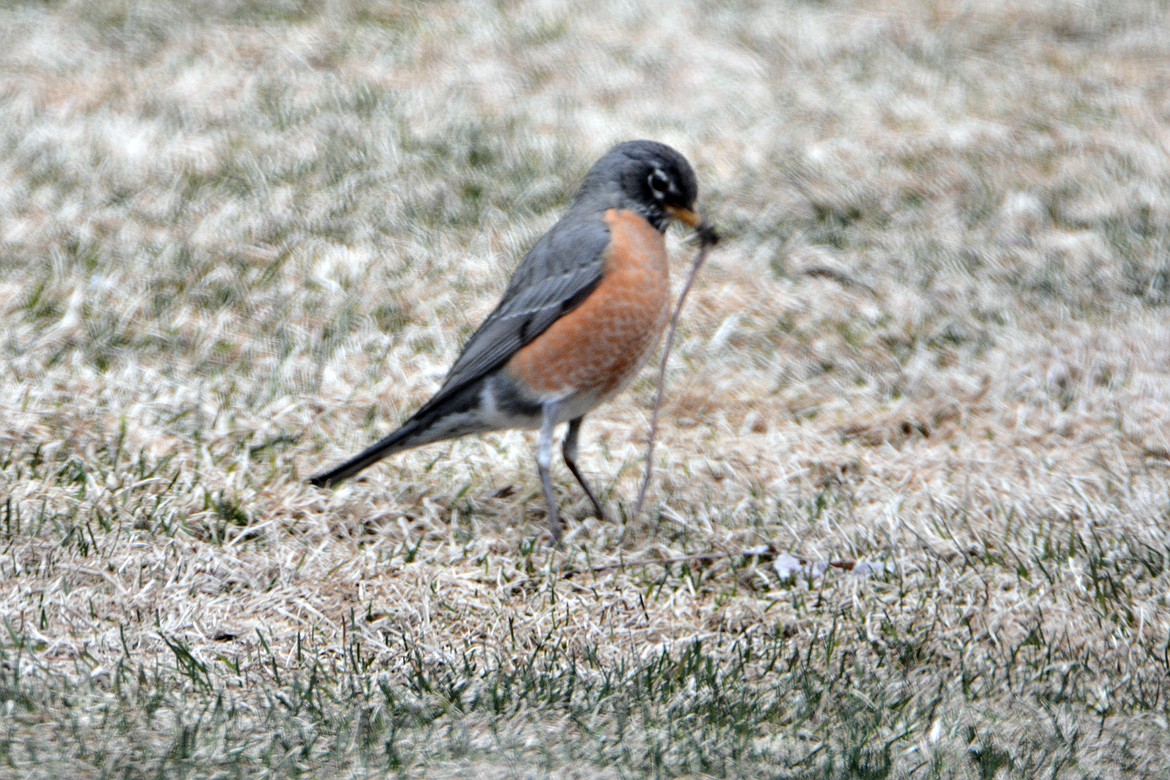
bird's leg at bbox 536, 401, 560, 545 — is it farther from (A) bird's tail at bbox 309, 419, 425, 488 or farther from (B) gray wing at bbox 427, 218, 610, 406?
(A) bird's tail at bbox 309, 419, 425, 488

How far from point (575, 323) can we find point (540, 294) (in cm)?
19

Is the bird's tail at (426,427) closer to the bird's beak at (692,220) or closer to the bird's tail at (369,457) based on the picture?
the bird's tail at (369,457)

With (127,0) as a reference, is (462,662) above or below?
below

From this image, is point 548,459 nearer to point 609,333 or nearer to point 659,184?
point 609,333

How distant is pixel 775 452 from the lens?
5074mm

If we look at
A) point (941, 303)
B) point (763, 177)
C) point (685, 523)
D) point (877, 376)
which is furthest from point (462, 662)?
point (763, 177)

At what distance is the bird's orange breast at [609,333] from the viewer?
4.39 m

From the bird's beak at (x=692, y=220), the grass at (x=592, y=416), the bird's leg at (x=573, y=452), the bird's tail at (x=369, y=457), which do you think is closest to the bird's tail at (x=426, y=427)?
the bird's tail at (x=369, y=457)

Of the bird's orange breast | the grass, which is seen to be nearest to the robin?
the bird's orange breast

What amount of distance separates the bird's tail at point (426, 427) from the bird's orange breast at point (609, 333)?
171mm

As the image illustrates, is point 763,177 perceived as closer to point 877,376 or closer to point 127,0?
point 877,376

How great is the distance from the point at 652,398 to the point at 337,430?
1235 millimetres

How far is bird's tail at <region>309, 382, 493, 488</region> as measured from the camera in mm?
4457

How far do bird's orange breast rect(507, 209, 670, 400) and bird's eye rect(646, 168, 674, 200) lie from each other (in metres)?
0.19
